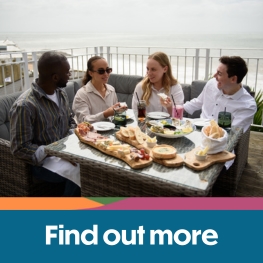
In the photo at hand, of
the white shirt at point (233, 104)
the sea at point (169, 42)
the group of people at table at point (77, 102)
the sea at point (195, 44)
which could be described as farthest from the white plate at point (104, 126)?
the sea at point (169, 42)

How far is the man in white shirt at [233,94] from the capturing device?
2447 mm

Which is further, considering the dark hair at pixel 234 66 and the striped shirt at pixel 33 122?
the dark hair at pixel 234 66

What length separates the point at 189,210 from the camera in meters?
1.44

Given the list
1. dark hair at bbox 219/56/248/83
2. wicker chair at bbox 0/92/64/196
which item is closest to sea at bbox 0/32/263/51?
dark hair at bbox 219/56/248/83

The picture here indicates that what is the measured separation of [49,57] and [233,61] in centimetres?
150

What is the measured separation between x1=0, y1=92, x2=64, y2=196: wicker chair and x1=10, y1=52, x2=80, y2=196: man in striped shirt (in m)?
0.10

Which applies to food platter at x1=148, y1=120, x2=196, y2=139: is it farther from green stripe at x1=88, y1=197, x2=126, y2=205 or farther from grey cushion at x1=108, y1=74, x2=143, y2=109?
grey cushion at x1=108, y1=74, x2=143, y2=109

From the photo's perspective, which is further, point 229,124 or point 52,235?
point 229,124

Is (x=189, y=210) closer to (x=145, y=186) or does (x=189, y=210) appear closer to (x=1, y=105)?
(x=145, y=186)

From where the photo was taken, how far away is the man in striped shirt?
6.22 feet

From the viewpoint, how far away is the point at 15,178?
218cm

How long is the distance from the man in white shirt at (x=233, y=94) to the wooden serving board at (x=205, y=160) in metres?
1.00

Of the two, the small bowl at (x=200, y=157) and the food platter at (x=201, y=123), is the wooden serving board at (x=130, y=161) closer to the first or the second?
the small bowl at (x=200, y=157)

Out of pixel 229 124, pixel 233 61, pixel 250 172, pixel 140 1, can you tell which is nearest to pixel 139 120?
pixel 229 124
